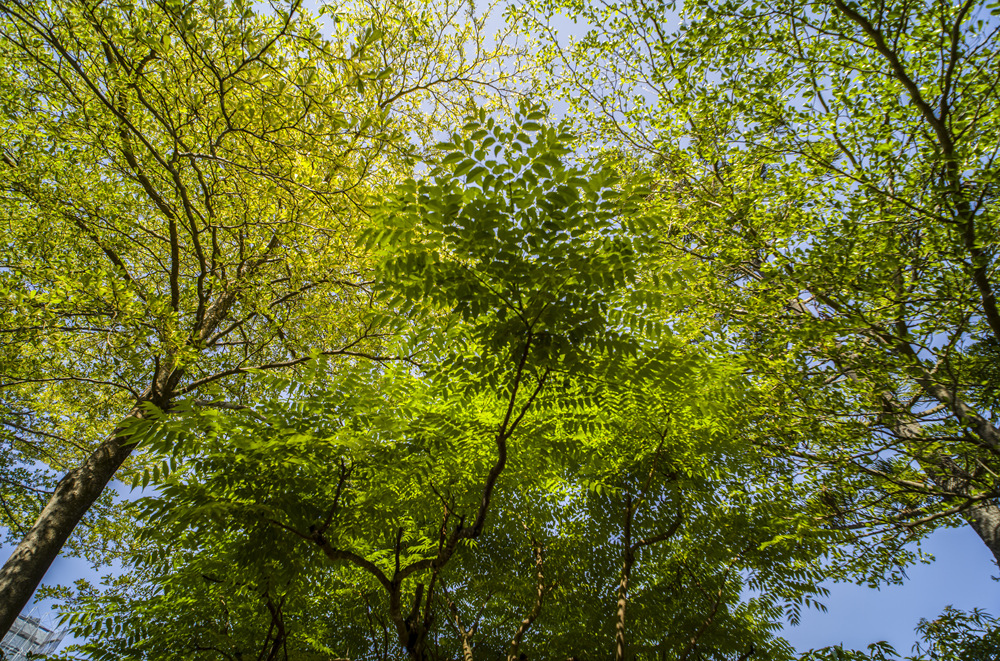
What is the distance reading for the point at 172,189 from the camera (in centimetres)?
893

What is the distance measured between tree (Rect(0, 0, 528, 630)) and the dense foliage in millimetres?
90

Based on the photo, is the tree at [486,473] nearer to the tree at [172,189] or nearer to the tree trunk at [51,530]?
the tree trunk at [51,530]

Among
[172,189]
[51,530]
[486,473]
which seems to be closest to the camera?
[486,473]

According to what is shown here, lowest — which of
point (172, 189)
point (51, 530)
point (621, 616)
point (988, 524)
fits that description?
point (51, 530)

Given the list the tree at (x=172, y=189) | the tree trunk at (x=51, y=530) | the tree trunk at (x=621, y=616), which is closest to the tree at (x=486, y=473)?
the tree trunk at (x=621, y=616)

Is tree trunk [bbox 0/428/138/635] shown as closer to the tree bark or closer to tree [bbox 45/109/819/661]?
tree [bbox 45/109/819/661]

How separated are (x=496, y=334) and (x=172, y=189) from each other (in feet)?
26.9

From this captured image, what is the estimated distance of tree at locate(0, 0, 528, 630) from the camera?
625cm

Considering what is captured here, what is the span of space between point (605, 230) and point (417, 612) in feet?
11.5

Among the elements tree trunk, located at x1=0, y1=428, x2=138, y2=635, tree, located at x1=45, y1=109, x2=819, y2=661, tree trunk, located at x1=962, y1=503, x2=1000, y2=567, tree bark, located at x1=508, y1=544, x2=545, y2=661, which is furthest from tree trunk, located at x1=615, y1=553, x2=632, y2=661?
tree trunk, located at x1=0, y1=428, x2=138, y2=635

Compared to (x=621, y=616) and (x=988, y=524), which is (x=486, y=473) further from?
(x=988, y=524)

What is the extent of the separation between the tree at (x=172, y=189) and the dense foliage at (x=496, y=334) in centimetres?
9

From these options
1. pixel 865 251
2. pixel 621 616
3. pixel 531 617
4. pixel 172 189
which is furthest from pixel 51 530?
pixel 865 251

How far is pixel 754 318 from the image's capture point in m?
6.50
